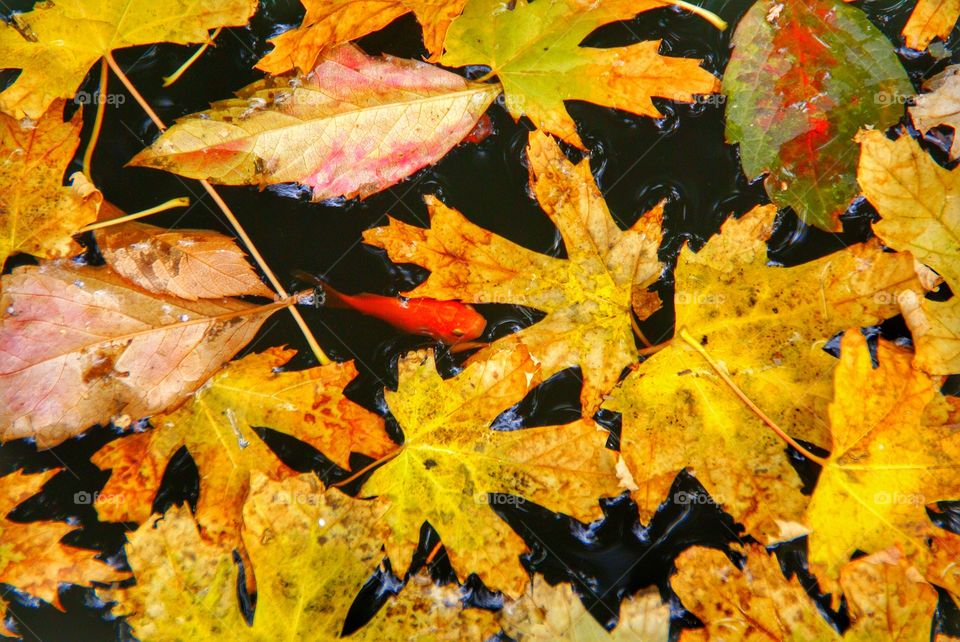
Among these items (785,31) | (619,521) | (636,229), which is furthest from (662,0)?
(619,521)

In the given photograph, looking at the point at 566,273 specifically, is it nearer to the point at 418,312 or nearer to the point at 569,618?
the point at 418,312

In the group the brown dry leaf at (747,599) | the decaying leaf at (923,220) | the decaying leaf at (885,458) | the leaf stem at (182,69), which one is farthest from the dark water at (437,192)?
the brown dry leaf at (747,599)

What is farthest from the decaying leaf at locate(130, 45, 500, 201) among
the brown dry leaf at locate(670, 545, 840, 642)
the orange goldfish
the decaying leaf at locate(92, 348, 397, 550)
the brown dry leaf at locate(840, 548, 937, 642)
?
the brown dry leaf at locate(840, 548, 937, 642)

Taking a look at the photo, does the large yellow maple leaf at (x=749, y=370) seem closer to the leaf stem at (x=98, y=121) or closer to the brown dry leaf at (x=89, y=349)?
the brown dry leaf at (x=89, y=349)

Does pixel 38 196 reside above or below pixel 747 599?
above

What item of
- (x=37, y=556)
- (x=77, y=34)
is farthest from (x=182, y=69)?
(x=37, y=556)

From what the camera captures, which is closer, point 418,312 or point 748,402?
point 748,402

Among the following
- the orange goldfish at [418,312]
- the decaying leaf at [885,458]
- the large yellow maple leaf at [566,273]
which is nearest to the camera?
the decaying leaf at [885,458]
